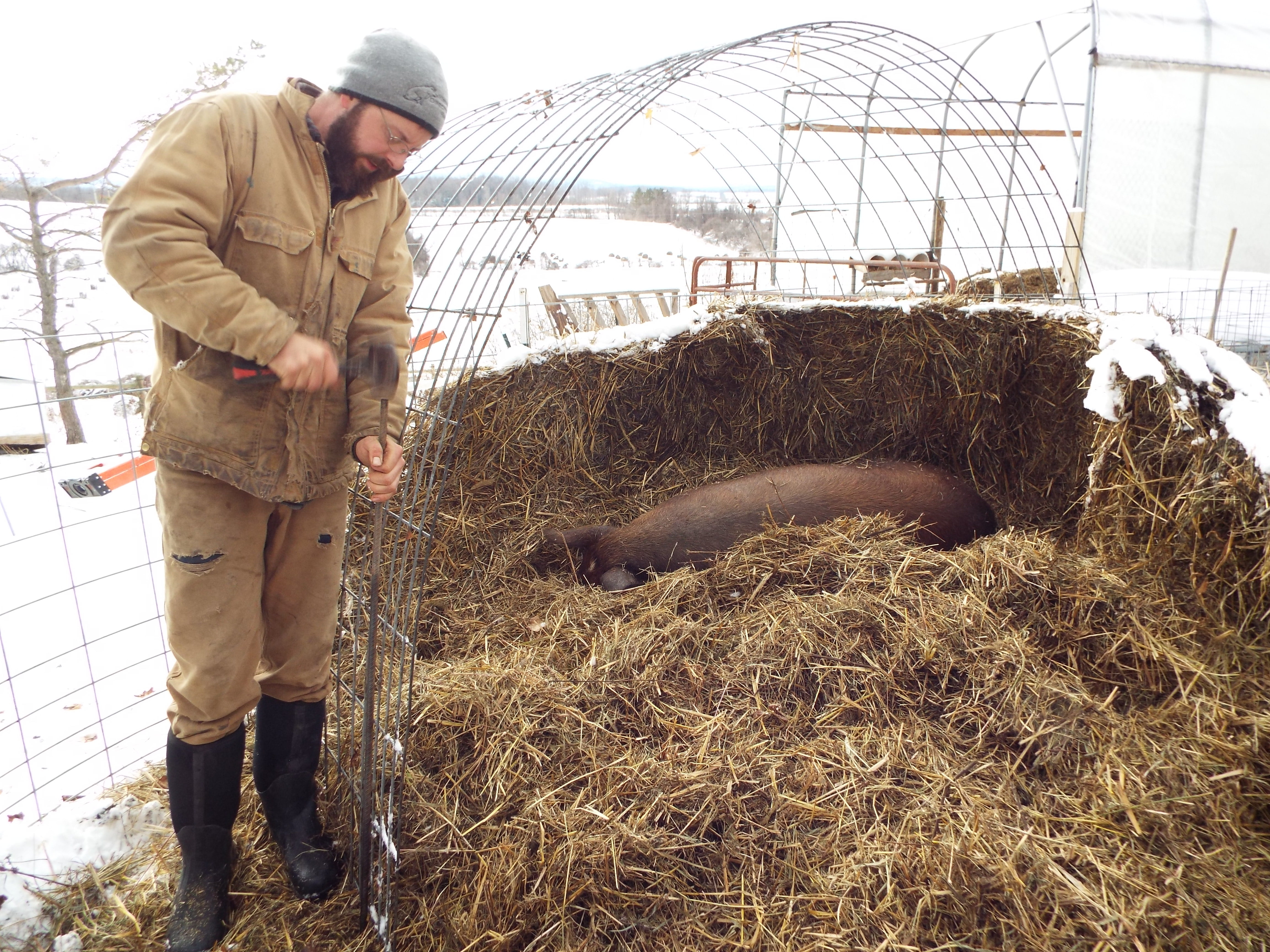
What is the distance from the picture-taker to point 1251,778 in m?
1.96

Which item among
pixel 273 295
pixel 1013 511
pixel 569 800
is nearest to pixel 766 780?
pixel 569 800

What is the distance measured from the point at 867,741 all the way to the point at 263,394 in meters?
1.81

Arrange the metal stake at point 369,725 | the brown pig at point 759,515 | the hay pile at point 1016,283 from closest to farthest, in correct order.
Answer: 1. the metal stake at point 369,725
2. the brown pig at point 759,515
3. the hay pile at point 1016,283

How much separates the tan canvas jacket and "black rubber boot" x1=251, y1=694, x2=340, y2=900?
2.09 feet

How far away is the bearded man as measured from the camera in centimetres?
157

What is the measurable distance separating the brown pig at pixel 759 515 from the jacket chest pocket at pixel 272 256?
1943 millimetres

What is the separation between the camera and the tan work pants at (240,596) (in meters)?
1.77

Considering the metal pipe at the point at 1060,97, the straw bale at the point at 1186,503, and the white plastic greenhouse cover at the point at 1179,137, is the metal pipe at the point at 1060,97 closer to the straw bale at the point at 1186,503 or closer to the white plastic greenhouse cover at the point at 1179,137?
the white plastic greenhouse cover at the point at 1179,137

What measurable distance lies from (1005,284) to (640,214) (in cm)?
1066

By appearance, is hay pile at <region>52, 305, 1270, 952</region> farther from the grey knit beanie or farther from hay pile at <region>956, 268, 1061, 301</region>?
hay pile at <region>956, 268, 1061, 301</region>

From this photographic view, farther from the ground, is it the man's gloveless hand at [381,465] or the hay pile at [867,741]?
the man's gloveless hand at [381,465]

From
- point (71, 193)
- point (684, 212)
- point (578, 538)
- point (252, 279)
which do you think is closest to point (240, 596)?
point (252, 279)

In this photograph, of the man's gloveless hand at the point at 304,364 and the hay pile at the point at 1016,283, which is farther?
the hay pile at the point at 1016,283

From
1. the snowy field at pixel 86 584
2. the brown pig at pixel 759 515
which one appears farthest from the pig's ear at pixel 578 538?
the snowy field at pixel 86 584
